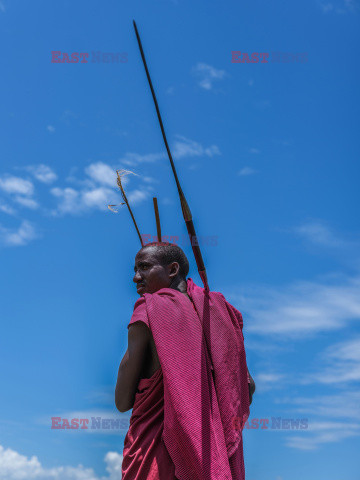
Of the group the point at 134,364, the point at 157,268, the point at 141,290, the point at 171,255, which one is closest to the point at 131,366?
the point at 134,364

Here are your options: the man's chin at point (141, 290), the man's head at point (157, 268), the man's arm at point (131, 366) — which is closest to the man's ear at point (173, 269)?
the man's head at point (157, 268)

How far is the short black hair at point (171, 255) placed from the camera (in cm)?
631

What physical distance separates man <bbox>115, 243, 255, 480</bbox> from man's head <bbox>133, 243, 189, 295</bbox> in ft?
1.26

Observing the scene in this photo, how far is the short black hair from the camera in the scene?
6.31 meters

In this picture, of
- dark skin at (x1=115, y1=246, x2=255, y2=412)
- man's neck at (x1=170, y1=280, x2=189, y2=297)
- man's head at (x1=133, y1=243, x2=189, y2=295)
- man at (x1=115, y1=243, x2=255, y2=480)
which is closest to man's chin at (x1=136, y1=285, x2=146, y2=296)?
man's head at (x1=133, y1=243, x2=189, y2=295)

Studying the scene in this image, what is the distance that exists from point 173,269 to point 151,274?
0.22 meters

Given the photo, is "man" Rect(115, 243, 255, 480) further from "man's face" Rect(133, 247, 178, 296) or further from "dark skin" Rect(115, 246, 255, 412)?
"man's face" Rect(133, 247, 178, 296)

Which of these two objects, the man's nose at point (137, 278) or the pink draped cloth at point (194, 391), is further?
the man's nose at point (137, 278)

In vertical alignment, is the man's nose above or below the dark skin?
above

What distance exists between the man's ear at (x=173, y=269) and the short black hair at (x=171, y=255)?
0.17 ft

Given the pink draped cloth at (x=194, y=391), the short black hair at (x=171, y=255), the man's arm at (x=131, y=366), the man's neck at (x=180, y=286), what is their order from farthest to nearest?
the short black hair at (x=171, y=255), the man's neck at (x=180, y=286), the man's arm at (x=131, y=366), the pink draped cloth at (x=194, y=391)

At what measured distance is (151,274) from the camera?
20.4 ft

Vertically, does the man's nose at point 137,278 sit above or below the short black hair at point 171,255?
below

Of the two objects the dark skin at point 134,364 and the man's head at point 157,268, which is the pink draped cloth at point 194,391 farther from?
the man's head at point 157,268
